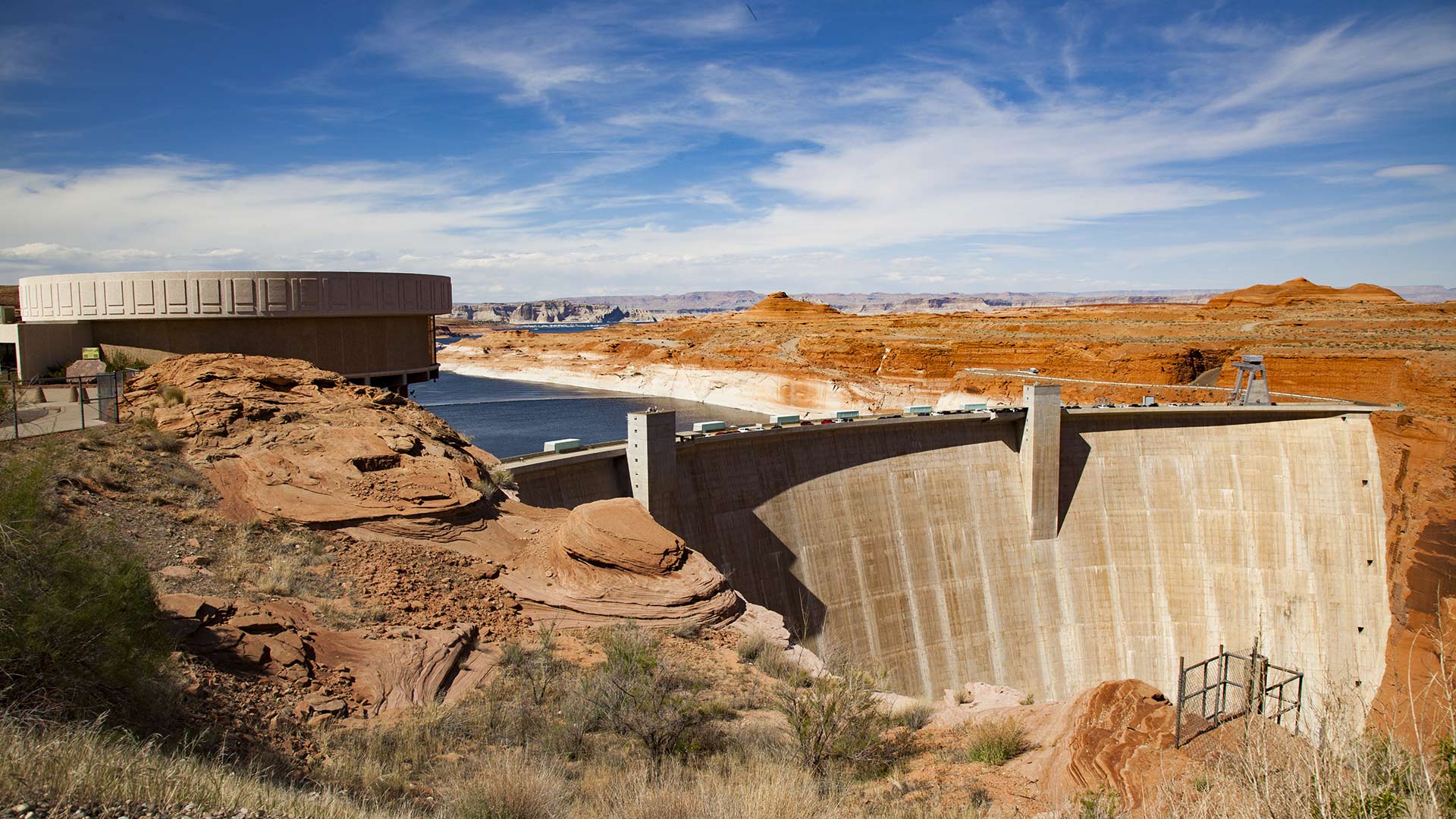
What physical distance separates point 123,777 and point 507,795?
2.63 m

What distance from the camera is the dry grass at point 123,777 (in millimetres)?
4910

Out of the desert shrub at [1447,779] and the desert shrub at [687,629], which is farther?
the desert shrub at [687,629]

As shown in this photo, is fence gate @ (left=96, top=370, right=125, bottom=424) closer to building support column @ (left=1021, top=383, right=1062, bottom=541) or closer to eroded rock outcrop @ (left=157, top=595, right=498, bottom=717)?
eroded rock outcrop @ (left=157, top=595, right=498, bottom=717)

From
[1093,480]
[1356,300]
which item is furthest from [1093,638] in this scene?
[1356,300]

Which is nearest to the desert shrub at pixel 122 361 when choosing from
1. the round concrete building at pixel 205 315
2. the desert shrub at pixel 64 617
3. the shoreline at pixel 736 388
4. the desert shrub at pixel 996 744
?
the round concrete building at pixel 205 315

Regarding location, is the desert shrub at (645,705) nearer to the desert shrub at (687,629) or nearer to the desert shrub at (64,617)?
the desert shrub at (687,629)

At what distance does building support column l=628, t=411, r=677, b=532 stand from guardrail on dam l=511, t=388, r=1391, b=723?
252cm

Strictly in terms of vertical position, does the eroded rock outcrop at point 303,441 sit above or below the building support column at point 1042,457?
above

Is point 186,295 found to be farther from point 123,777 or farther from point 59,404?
point 123,777

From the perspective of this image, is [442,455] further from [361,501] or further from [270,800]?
[270,800]

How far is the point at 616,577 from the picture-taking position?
44.4ft

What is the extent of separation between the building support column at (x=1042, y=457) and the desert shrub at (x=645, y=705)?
20464 millimetres

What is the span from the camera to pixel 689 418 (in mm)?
62250

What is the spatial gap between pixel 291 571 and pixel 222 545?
3.81ft
